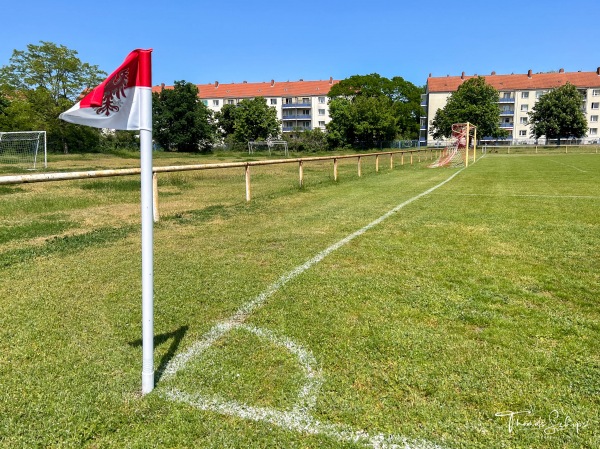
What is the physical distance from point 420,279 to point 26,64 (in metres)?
57.1

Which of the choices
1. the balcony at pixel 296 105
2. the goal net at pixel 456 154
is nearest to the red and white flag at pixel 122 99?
the goal net at pixel 456 154

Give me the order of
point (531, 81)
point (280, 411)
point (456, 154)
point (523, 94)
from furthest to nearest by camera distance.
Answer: point (531, 81) < point (523, 94) < point (456, 154) < point (280, 411)

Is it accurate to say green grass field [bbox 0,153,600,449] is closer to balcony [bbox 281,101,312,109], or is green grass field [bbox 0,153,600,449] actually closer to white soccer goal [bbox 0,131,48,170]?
white soccer goal [bbox 0,131,48,170]

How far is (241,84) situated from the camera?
335ft

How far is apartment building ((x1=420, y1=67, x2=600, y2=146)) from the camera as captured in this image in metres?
82.7

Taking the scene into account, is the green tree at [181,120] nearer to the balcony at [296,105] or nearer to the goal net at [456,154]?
the balcony at [296,105]

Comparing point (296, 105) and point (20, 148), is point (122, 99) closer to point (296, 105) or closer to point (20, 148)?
point (20, 148)

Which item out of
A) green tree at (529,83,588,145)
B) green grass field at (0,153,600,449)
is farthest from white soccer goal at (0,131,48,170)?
green tree at (529,83,588,145)

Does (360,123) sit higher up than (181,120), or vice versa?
(360,123)

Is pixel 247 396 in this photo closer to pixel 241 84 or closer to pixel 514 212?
pixel 514 212

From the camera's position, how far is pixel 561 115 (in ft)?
224

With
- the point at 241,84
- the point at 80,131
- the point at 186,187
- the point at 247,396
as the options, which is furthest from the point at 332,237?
the point at 241,84

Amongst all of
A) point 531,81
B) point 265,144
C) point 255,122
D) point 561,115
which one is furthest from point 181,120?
point 531,81

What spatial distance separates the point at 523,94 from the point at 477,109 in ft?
82.0
